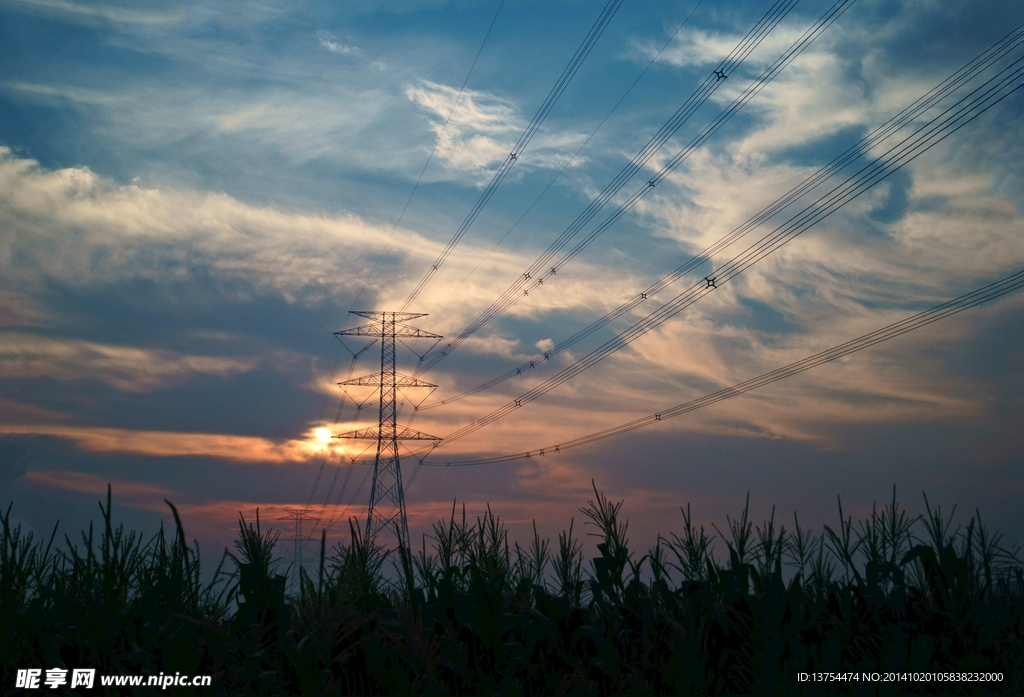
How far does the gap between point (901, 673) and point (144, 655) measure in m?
6.54

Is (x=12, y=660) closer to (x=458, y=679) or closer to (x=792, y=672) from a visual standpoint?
(x=458, y=679)

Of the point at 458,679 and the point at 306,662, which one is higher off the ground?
the point at 306,662

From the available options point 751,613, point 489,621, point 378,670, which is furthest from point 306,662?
point 751,613

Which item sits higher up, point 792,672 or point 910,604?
→ point 910,604

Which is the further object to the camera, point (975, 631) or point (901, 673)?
point (975, 631)

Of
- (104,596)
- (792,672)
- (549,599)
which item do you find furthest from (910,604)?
(104,596)

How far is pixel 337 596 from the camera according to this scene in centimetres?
518

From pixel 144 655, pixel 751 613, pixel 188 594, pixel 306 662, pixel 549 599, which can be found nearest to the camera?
pixel 306 662

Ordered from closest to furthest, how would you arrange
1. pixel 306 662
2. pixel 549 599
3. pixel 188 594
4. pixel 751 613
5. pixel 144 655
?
pixel 306 662 < pixel 144 655 < pixel 188 594 < pixel 751 613 < pixel 549 599

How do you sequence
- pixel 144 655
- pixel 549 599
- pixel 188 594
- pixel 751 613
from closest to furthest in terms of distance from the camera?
pixel 144 655
pixel 188 594
pixel 751 613
pixel 549 599

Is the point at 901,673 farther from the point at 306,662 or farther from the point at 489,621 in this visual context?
the point at 306,662

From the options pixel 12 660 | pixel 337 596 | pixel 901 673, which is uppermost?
pixel 337 596

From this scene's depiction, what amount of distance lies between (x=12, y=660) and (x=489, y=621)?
3.95 meters

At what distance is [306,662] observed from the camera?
4.49 meters
